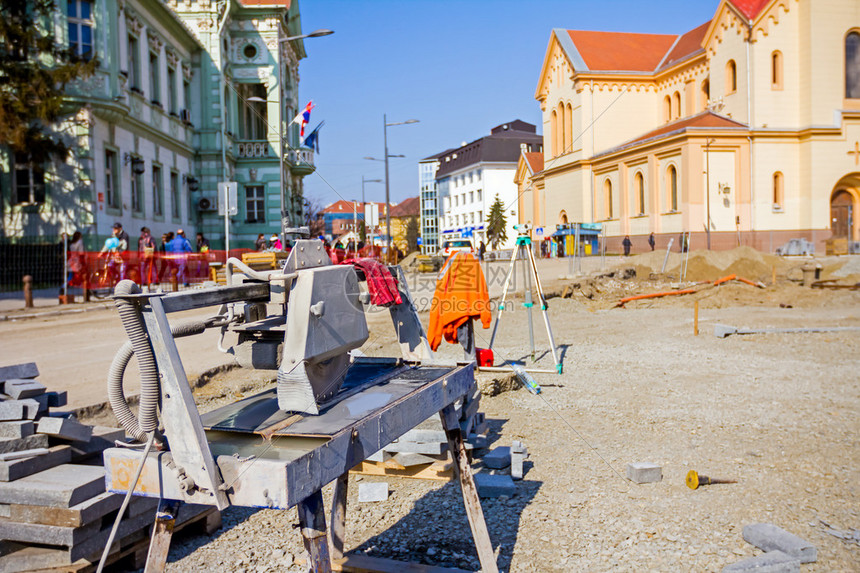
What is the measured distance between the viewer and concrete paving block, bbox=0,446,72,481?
12.1ft

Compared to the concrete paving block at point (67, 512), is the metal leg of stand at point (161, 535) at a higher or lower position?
higher

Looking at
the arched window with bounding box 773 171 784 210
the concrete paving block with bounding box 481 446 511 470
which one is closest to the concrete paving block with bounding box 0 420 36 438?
the concrete paving block with bounding box 481 446 511 470

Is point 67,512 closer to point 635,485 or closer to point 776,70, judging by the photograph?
point 635,485

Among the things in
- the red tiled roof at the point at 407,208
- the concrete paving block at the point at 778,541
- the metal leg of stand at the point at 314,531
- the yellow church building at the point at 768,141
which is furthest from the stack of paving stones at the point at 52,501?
the red tiled roof at the point at 407,208

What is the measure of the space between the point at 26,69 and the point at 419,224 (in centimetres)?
9494

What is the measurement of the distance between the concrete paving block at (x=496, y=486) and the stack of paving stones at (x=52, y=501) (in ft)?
6.46

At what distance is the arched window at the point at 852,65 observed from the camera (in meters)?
39.4

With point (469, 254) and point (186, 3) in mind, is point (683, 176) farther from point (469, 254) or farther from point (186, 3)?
point (469, 254)

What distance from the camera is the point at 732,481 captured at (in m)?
5.16

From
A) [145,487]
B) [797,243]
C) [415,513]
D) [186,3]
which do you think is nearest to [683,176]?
[797,243]

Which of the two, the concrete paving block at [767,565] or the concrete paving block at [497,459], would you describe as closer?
the concrete paving block at [767,565]

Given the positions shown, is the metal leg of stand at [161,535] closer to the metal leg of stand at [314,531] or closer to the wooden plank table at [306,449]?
the wooden plank table at [306,449]

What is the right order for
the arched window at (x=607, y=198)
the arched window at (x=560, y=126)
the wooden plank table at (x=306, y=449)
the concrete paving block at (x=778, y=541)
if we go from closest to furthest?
the wooden plank table at (x=306, y=449)
the concrete paving block at (x=778, y=541)
the arched window at (x=607, y=198)
the arched window at (x=560, y=126)

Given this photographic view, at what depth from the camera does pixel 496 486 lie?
502 cm
